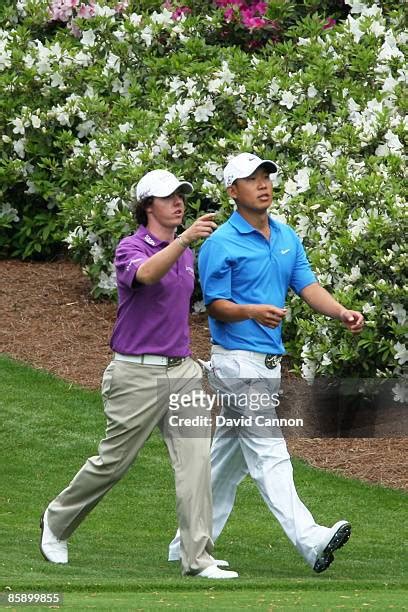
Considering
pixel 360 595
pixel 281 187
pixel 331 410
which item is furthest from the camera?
pixel 281 187

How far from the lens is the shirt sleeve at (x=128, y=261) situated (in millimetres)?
6895

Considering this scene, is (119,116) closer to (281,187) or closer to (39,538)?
(281,187)

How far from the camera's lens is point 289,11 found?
1273cm

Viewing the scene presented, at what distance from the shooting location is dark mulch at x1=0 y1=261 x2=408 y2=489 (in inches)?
384

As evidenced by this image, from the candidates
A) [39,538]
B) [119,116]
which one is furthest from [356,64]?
[39,538]

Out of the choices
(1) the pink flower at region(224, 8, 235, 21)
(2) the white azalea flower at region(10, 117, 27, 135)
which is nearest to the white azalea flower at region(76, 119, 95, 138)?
(2) the white azalea flower at region(10, 117, 27, 135)

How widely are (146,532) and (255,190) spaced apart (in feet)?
6.96

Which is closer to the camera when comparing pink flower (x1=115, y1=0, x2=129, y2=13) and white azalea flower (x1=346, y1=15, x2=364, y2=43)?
white azalea flower (x1=346, y1=15, x2=364, y2=43)

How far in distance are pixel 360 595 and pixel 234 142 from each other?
5554 millimetres

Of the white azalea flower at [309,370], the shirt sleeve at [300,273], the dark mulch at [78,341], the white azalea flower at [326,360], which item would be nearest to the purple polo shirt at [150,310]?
the shirt sleeve at [300,273]

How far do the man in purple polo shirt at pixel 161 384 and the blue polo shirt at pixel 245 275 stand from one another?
0.46 ft

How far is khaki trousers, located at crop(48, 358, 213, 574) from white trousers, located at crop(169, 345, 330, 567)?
16 cm

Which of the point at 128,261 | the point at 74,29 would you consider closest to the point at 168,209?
the point at 128,261

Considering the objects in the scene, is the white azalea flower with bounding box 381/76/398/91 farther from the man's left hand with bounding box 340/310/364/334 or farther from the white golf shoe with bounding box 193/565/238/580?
the white golf shoe with bounding box 193/565/238/580
